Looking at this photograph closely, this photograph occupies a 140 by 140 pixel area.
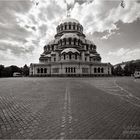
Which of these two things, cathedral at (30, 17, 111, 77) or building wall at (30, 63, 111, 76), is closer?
building wall at (30, 63, 111, 76)

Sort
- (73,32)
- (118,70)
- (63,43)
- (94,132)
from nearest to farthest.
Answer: (94,132), (63,43), (73,32), (118,70)

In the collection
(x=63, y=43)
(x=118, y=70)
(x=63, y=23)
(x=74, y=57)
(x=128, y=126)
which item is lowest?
(x=128, y=126)

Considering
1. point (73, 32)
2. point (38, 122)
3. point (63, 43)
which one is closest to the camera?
point (38, 122)

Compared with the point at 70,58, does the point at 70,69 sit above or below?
below

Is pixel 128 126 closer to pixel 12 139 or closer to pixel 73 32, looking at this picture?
pixel 12 139

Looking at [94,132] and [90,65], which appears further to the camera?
[90,65]

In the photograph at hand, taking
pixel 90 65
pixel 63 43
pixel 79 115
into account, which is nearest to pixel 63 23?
pixel 63 43

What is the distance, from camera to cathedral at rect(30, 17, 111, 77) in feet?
129

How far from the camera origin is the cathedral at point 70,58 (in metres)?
39.5

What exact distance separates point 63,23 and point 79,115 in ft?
177

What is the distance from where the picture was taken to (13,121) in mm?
4000

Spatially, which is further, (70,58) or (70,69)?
(70,58)

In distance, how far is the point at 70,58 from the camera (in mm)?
41344

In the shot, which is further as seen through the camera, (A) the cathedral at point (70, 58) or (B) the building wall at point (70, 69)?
(A) the cathedral at point (70, 58)
